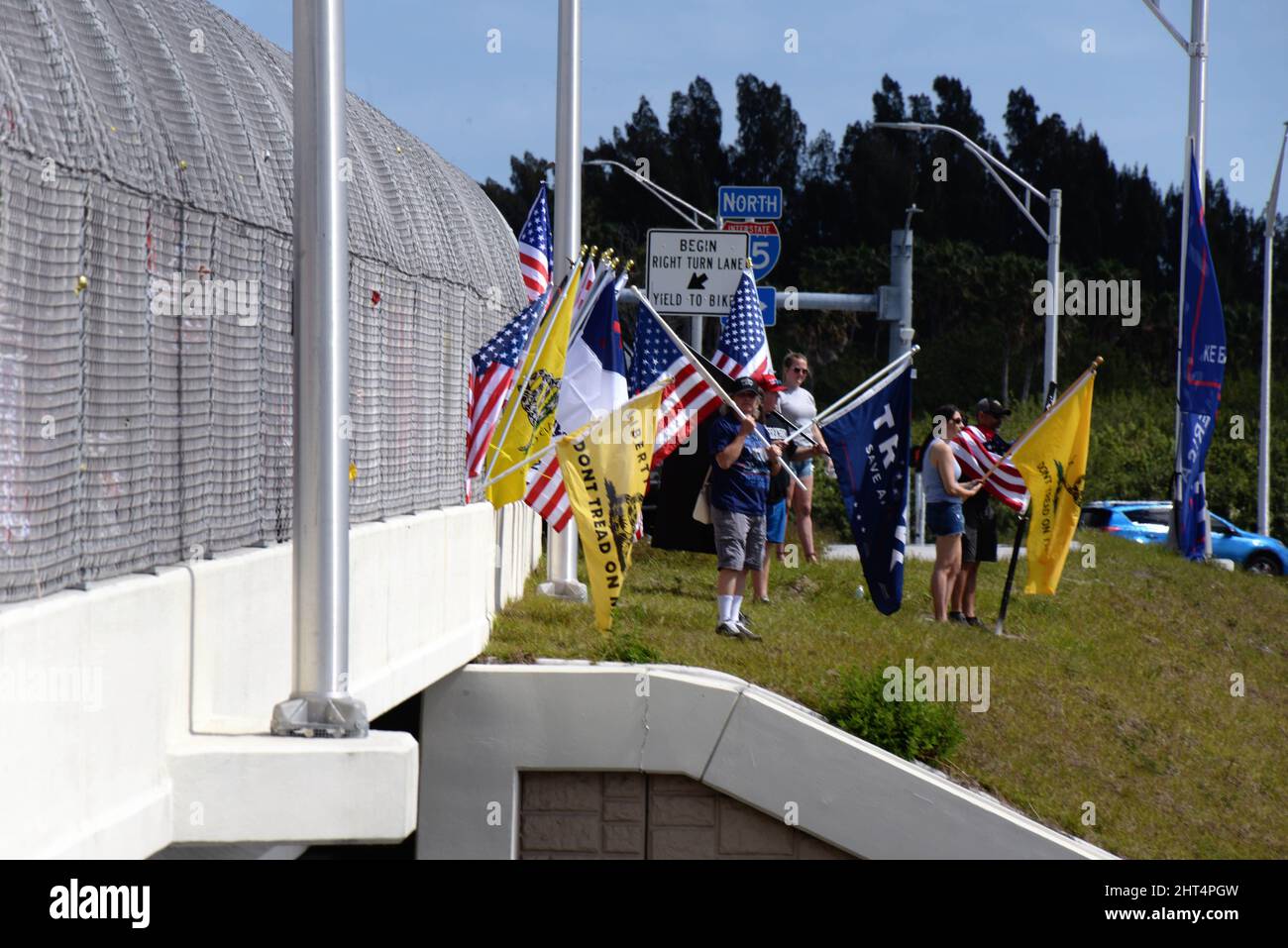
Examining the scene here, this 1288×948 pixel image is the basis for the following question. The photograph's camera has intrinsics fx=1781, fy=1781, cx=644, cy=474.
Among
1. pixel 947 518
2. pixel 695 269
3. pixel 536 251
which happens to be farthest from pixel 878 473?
pixel 695 269

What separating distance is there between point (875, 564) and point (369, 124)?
4.20 meters

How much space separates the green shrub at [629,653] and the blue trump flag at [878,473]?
1479 millimetres

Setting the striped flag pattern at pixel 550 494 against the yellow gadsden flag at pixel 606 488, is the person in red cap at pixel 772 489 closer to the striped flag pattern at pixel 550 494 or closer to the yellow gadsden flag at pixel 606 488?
the striped flag pattern at pixel 550 494

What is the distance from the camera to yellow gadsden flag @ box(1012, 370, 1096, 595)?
14.0 m

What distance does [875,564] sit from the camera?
1142 cm

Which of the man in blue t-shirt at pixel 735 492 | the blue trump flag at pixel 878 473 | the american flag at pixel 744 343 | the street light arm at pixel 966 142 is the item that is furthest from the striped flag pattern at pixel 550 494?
the street light arm at pixel 966 142

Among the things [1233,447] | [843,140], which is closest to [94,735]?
[1233,447]

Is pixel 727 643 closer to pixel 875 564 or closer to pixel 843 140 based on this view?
pixel 875 564

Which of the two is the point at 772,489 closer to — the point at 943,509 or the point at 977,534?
the point at 943,509

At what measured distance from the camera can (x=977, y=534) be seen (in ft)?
47.4

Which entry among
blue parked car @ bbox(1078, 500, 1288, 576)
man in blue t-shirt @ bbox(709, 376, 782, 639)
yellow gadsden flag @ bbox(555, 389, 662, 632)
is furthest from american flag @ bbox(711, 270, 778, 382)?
blue parked car @ bbox(1078, 500, 1288, 576)

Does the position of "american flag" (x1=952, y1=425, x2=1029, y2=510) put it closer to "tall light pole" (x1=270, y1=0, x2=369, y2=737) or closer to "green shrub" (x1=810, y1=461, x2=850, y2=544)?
A: "tall light pole" (x1=270, y1=0, x2=369, y2=737)

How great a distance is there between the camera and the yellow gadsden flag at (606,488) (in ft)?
33.0

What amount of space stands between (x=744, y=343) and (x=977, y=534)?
2.56 meters
